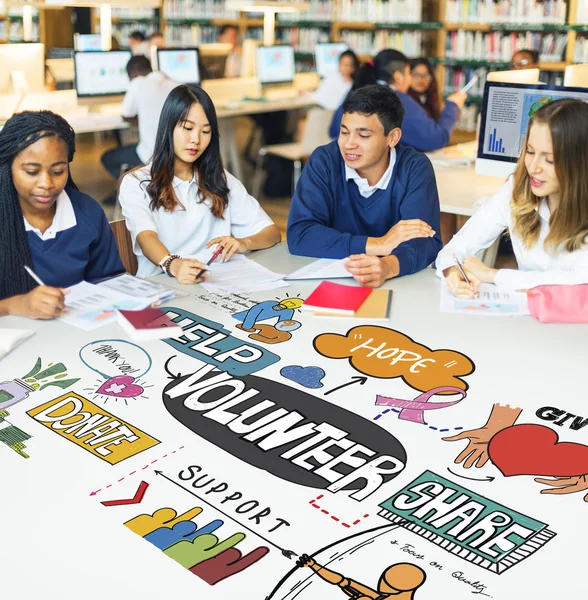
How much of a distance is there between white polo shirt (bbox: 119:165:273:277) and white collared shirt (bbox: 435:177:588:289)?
2.01 feet

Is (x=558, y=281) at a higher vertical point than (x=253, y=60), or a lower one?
lower

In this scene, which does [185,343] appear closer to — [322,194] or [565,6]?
[322,194]

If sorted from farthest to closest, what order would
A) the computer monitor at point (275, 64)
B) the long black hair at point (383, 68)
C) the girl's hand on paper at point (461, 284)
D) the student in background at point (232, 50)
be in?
the student in background at point (232, 50), the computer monitor at point (275, 64), the long black hair at point (383, 68), the girl's hand on paper at point (461, 284)

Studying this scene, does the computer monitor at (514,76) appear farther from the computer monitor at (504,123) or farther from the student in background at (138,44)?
the student in background at (138,44)

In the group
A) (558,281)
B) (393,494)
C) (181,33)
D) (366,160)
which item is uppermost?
(181,33)

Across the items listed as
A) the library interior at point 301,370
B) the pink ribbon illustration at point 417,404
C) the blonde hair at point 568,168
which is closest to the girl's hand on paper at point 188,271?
the library interior at point 301,370

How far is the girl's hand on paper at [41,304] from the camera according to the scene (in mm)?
1765

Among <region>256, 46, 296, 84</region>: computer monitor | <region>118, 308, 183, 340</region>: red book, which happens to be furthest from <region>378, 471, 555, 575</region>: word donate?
<region>256, 46, 296, 84</region>: computer monitor

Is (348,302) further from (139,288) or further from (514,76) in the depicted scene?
(514,76)

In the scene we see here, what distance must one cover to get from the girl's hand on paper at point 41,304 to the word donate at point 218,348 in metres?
0.25

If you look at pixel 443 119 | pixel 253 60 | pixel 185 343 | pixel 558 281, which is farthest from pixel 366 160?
pixel 253 60

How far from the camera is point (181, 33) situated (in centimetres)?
888

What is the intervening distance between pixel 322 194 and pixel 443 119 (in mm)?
2467

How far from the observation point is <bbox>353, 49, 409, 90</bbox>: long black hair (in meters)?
4.48
